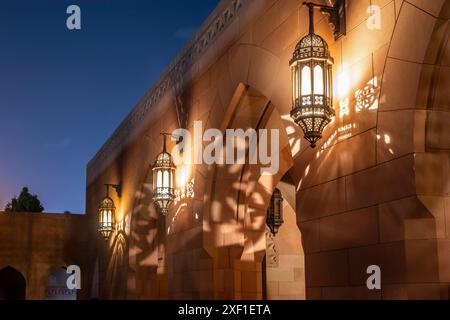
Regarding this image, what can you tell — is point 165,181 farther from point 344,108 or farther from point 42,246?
point 42,246

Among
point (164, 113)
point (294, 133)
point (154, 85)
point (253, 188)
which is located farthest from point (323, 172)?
point (154, 85)

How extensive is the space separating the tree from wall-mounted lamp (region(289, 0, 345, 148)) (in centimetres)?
2436

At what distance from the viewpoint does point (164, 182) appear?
1181 cm

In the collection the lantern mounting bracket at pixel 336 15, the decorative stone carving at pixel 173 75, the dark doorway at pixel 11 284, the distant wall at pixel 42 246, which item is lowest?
the dark doorway at pixel 11 284

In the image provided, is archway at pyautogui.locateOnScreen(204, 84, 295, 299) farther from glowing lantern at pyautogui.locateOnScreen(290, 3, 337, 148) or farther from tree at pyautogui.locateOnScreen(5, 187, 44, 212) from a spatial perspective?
tree at pyautogui.locateOnScreen(5, 187, 44, 212)

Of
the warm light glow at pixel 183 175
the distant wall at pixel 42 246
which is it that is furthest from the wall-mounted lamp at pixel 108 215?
the warm light glow at pixel 183 175

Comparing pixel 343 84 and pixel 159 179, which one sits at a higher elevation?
pixel 343 84

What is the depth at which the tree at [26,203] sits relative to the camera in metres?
29.5

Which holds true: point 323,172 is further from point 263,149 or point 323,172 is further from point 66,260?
point 66,260

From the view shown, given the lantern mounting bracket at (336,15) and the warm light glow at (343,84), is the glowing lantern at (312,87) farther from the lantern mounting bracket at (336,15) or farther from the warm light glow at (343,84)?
the lantern mounting bracket at (336,15)

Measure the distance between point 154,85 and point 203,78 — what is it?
331 cm

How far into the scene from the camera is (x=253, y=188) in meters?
11.0

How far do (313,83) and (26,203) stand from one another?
Answer: 2472cm

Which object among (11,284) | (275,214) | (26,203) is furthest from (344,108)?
(26,203)
